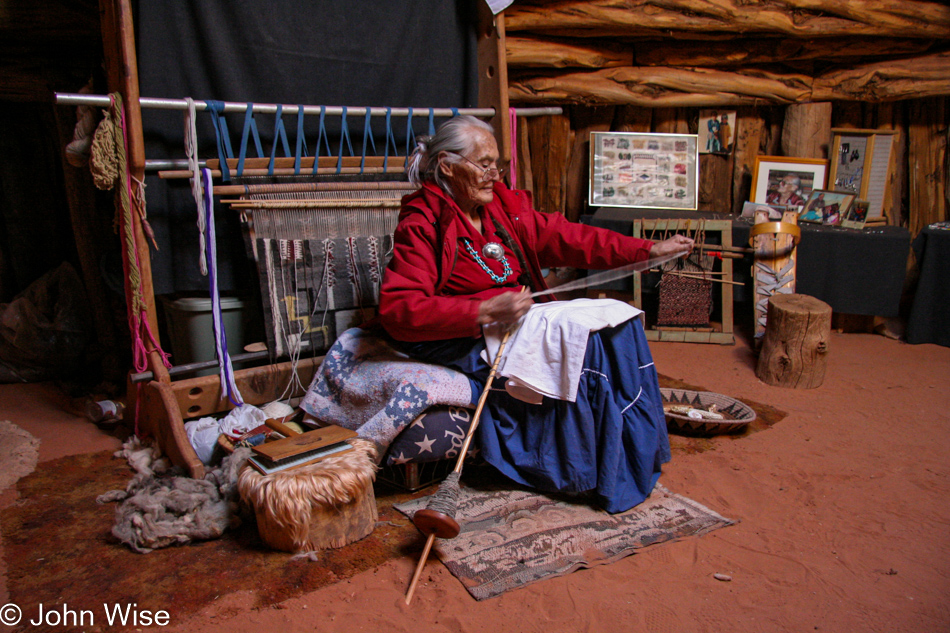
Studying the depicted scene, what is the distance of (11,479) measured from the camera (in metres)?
2.61

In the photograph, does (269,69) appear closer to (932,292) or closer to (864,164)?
(864,164)

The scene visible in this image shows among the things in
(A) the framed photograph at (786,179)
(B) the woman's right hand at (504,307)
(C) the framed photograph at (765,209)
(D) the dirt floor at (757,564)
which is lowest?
(D) the dirt floor at (757,564)

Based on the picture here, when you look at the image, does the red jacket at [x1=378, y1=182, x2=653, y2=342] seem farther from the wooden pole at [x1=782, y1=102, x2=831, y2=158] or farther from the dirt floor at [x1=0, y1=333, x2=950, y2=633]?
the wooden pole at [x1=782, y1=102, x2=831, y2=158]

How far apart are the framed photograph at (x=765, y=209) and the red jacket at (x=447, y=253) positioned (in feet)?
8.35

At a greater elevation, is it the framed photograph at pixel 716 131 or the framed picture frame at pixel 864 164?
the framed photograph at pixel 716 131

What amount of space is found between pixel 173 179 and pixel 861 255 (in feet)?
14.2

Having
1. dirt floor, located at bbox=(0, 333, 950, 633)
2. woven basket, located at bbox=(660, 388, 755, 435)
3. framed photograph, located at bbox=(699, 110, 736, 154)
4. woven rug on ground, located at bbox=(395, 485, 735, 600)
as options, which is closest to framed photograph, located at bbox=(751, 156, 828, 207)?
framed photograph, located at bbox=(699, 110, 736, 154)

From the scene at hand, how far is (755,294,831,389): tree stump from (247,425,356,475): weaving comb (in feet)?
8.72

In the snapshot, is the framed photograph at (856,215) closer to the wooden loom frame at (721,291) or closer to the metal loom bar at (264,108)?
the wooden loom frame at (721,291)

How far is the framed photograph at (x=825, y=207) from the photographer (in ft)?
15.4

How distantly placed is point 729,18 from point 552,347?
344cm

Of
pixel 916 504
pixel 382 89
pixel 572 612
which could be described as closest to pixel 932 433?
pixel 916 504

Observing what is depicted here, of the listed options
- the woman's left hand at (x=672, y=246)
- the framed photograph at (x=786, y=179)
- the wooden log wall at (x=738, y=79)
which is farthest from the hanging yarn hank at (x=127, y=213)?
the framed photograph at (x=786, y=179)

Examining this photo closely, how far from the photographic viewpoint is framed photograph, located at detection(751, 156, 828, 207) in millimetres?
4871
